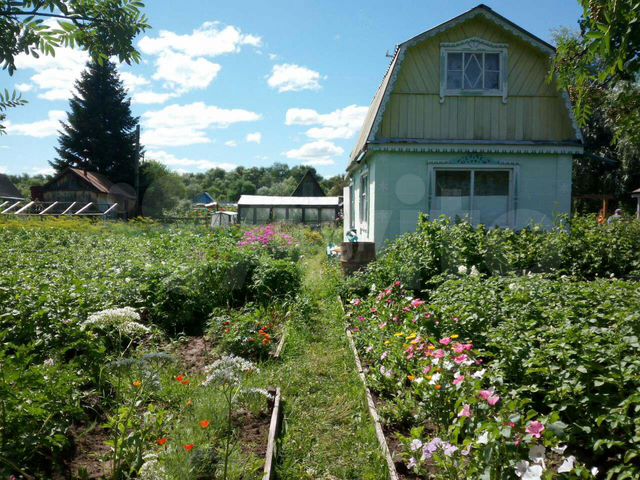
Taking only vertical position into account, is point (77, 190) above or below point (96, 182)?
below

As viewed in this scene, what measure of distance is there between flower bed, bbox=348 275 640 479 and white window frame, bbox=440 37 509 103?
23.7ft

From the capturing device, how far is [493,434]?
86.4 inches

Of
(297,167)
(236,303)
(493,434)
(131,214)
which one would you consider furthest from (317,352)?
(297,167)

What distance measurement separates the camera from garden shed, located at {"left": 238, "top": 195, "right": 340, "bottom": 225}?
3209 cm

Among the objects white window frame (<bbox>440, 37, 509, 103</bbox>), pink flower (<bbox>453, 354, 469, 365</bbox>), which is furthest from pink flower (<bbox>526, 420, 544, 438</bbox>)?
white window frame (<bbox>440, 37, 509, 103</bbox>)

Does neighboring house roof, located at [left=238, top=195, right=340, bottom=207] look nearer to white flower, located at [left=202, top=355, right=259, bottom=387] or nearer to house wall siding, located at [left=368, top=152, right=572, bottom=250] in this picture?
house wall siding, located at [left=368, top=152, right=572, bottom=250]

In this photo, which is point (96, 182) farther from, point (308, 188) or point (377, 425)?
point (377, 425)

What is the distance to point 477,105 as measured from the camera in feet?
36.0

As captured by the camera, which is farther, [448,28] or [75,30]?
[448,28]

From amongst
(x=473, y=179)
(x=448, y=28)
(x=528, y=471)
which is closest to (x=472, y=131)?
(x=473, y=179)

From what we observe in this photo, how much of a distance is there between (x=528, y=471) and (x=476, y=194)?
31.9ft

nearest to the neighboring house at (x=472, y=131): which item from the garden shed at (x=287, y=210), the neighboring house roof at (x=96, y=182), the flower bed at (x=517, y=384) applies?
the flower bed at (x=517, y=384)

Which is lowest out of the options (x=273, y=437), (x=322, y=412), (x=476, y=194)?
(x=322, y=412)

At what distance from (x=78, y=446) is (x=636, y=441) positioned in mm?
3137
